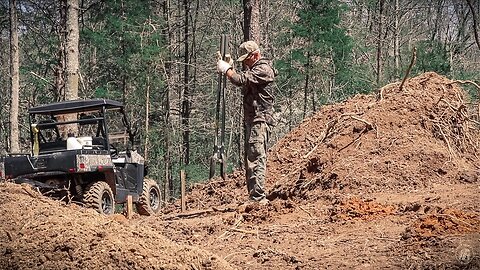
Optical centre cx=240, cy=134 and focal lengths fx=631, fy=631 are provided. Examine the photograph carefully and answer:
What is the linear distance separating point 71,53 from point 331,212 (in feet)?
27.3

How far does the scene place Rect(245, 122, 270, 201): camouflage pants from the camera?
843cm

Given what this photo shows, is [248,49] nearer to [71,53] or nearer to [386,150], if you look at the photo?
[386,150]

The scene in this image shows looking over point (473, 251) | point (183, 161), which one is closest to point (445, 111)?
point (473, 251)

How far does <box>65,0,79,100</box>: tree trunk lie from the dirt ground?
11.9 feet

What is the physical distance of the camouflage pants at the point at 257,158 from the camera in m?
8.43

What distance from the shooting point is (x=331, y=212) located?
7.32 m

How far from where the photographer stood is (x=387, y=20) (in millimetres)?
30078

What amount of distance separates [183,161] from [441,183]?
788 inches

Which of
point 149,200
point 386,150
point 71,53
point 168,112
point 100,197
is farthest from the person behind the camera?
point 168,112

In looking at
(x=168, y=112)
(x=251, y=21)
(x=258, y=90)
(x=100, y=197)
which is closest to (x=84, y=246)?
(x=258, y=90)

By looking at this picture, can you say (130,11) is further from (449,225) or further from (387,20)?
(449,225)

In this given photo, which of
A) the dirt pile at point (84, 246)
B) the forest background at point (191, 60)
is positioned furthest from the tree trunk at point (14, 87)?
the dirt pile at point (84, 246)

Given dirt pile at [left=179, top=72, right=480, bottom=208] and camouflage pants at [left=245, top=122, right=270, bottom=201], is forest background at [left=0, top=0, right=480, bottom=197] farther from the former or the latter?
camouflage pants at [left=245, top=122, right=270, bottom=201]

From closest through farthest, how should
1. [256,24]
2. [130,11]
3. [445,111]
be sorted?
[445,111]
[256,24]
[130,11]
